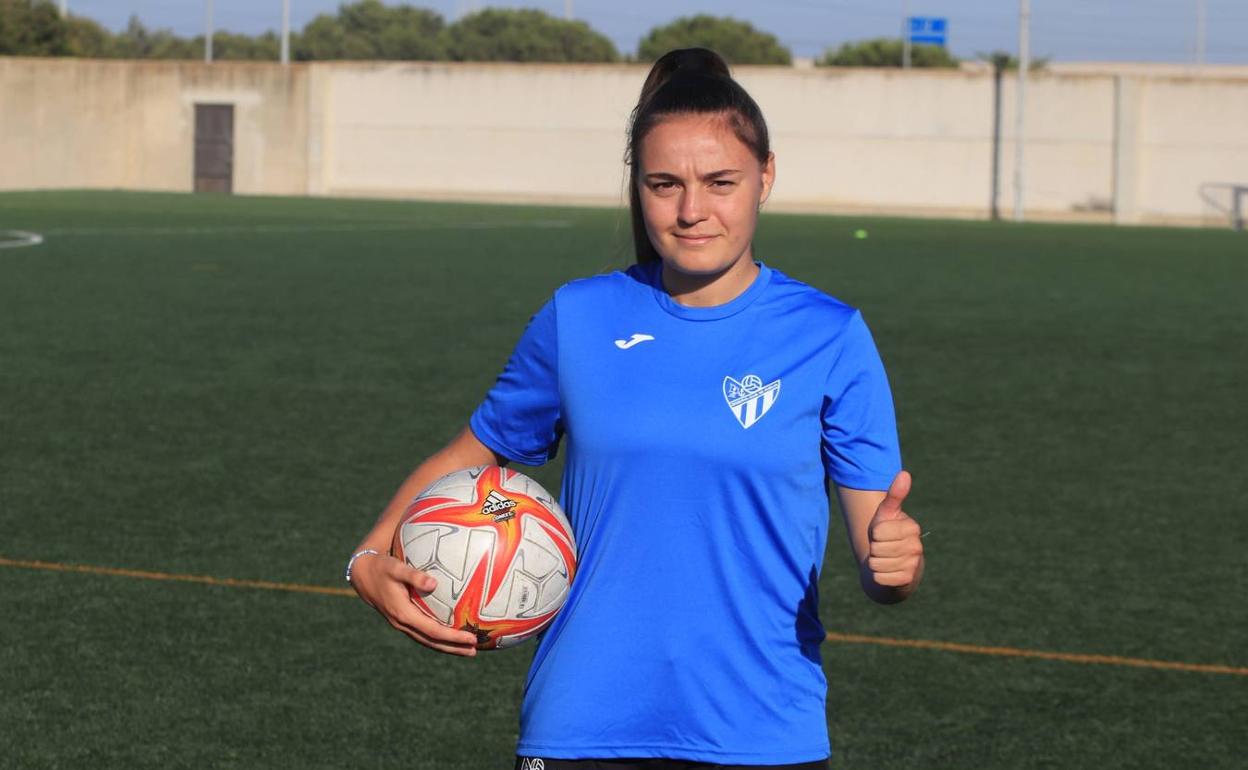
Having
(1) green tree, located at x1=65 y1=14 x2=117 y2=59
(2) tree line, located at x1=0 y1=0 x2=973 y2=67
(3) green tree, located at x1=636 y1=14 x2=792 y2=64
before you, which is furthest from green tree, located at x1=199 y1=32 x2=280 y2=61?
(3) green tree, located at x1=636 y1=14 x2=792 y2=64

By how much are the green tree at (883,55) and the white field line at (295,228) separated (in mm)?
51764

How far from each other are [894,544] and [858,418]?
12.2 inches

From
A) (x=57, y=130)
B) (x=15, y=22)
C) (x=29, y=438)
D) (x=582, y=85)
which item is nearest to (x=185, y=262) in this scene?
(x=29, y=438)

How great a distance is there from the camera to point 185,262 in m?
24.0

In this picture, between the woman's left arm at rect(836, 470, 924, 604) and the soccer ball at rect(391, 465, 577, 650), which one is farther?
the soccer ball at rect(391, 465, 577, 650)

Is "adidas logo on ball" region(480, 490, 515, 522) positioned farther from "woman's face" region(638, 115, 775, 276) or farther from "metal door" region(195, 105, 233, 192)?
"metal door" region(195, 105, 233, 192)

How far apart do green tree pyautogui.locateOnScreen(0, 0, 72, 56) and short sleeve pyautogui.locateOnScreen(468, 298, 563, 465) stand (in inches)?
2671

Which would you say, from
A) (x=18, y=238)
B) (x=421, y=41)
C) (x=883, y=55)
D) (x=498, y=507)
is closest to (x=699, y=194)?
(x=498, y=507)

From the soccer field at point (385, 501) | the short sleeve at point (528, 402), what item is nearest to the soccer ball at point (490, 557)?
the short sleeve at point (528, 402)

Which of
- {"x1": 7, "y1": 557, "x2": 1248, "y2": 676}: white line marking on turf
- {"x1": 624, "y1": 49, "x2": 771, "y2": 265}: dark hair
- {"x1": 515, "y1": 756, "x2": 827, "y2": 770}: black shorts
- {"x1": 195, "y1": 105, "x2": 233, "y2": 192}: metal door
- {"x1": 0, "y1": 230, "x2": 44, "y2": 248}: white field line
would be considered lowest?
{"x1": 7, "y1": 557, "x2": 1248, "y2": 676}: white line marking on turf

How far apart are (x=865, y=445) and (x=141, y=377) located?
10774 millimetres

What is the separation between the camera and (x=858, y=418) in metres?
2.94

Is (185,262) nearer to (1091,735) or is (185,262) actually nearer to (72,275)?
(72,275)

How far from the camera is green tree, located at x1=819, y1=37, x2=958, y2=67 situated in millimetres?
90562
